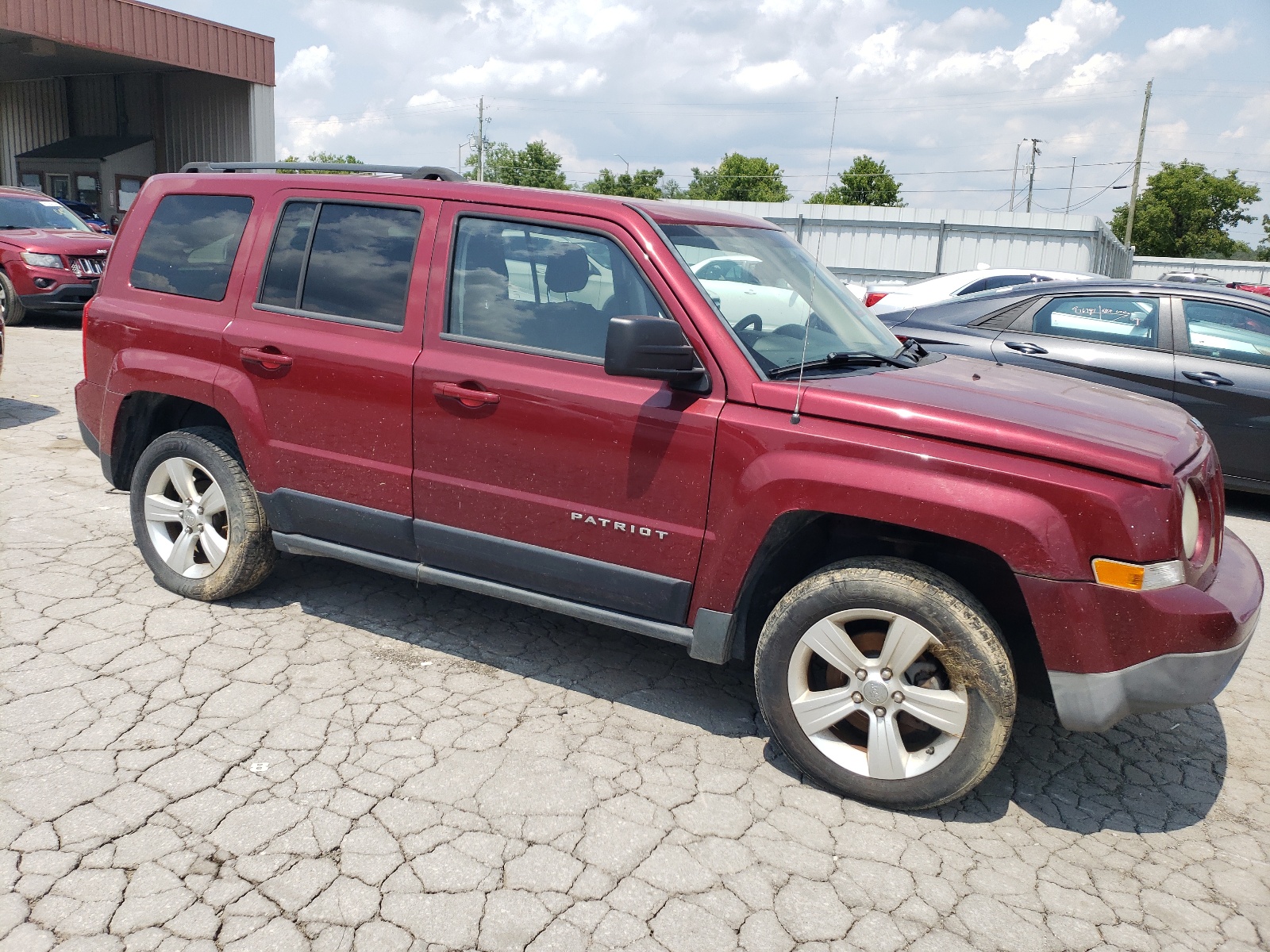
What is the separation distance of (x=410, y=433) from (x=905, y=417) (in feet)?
6.11

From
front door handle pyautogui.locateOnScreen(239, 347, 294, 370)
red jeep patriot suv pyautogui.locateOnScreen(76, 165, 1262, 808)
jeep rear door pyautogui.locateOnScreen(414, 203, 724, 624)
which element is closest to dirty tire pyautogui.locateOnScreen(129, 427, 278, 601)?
red jeep patriot suv pyautogui.locateOnScreen(76, 165, 1262, 808)

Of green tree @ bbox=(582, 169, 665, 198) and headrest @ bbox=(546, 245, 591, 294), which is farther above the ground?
green tree @ bbox=(582, 169, 665, 198)

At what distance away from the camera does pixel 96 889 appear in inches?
99.6

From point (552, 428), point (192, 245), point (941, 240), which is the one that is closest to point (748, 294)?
point (552, 428)

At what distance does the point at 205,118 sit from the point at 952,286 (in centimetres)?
2204

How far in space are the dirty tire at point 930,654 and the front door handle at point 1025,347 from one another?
4.68 m

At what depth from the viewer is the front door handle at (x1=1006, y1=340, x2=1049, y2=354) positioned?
708cm

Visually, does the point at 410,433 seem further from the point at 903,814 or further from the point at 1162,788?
the point at 1162,788

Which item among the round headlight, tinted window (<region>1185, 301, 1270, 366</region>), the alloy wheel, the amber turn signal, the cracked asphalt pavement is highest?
tinted window (<region>1185, 301, 1270, 366</region>)

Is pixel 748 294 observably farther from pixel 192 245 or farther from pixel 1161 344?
pixel 1161 344

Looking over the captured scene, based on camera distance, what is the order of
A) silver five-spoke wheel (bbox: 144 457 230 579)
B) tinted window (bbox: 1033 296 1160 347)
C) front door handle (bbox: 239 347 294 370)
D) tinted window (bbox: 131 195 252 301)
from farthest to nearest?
1. tinted window (bbox: 1033 296 1160 347)
2. silver five-spoke wheel (bbox: 144 457 230 579)
3. tinted window (bbox: 131 195 252 301)
4. front door handle (bbox: 239 347 294 370)

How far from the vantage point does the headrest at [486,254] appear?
3.64m

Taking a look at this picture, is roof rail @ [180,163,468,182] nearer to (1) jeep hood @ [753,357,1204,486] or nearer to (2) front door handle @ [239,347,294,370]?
(2) front door handle @ [239,347,294,370]

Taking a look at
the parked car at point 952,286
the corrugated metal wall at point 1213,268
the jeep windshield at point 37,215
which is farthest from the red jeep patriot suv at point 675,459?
the corrugated metal wall at point 1213,268
